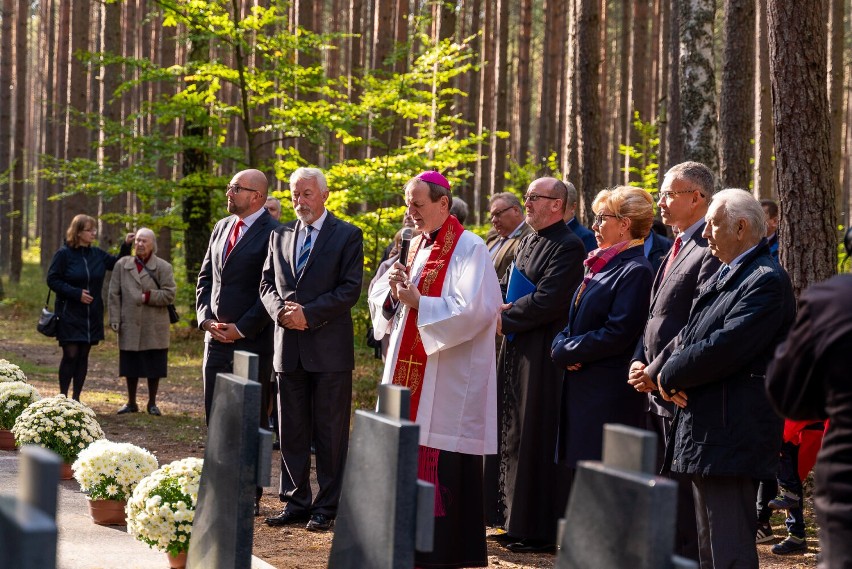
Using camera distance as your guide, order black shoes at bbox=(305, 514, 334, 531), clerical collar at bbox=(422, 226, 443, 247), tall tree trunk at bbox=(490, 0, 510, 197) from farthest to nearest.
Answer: tall tree trunk at bbox=(490, 0, 510, 197)
black shoes at bbox=(305, 514, 334, 531)
clerical collar at bbox=(422, 226, 443, 247)

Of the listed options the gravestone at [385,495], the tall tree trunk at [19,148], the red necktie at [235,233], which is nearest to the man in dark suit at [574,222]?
the red necktie at [235,233]

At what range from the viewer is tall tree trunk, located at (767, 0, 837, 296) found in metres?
8.58

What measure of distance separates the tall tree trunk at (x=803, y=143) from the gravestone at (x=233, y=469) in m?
5.47

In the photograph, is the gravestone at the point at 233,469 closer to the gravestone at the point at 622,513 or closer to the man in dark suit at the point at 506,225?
the gravestone at the point at 622,513

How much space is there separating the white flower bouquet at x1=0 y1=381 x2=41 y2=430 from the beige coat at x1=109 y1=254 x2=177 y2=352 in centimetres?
237

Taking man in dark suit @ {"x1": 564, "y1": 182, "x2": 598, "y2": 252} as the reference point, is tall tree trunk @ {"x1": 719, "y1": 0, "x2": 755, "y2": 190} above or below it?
above

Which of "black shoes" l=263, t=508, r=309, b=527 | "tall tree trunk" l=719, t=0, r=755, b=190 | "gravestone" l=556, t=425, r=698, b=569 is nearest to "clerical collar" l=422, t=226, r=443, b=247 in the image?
"black shoes" l=263, t=508, r=309, b=527

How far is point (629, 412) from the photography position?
6.50m

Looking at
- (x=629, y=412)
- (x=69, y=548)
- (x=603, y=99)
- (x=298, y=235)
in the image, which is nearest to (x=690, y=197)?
(x=629, y=412)

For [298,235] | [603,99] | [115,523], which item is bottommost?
[115,523]

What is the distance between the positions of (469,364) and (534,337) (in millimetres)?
1025

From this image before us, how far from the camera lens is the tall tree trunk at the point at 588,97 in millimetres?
14734

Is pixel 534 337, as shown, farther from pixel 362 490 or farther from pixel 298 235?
pixel 362 490

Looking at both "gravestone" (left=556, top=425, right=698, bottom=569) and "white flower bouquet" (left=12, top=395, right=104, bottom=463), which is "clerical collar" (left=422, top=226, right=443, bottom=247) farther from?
"gravestone" (left=556, top=425, right=698, bottom=569)
